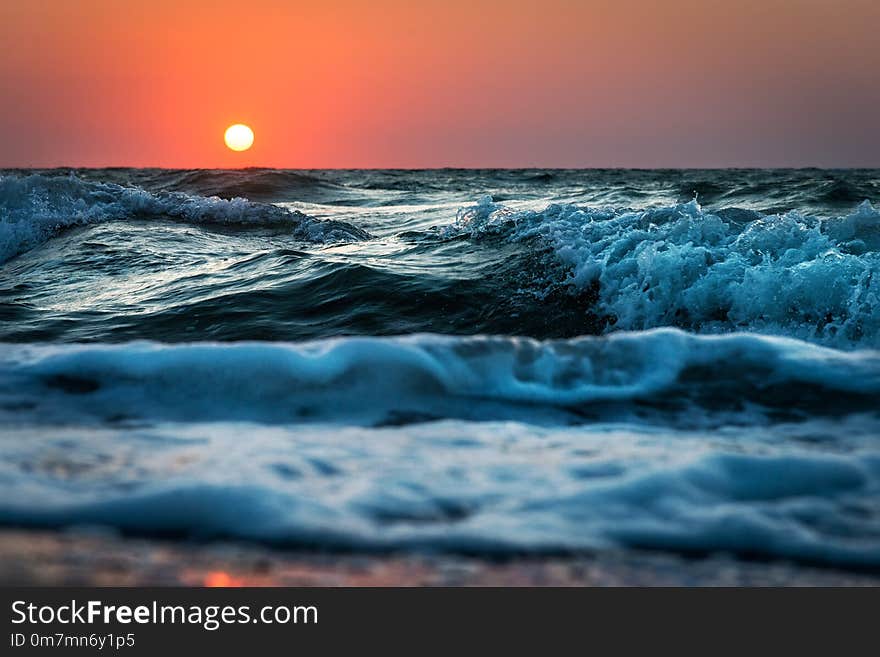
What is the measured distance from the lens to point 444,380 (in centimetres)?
246

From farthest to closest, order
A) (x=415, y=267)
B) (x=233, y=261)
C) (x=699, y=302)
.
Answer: (x=233, y=261) → (x=415, y=267) → (x=699, y=302)

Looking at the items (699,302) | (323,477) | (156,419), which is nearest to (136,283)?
(699,302)

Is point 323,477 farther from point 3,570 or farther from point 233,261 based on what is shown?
point 233,261

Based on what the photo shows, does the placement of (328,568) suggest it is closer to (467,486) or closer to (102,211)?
(467,486)

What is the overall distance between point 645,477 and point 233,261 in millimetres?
6791

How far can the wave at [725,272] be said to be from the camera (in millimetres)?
4688

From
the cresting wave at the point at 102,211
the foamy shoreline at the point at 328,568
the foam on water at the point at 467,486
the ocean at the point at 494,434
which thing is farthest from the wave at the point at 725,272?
the cresting wave at the point at 102,211

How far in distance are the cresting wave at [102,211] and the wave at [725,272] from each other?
3.95m

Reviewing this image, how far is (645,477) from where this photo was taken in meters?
1.82

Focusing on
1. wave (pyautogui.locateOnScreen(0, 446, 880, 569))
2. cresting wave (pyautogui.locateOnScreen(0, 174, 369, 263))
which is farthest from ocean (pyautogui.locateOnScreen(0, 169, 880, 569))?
cresting wave (pyautogui.locateOnScreen(0, 174, 369, 263))

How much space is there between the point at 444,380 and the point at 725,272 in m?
3.28

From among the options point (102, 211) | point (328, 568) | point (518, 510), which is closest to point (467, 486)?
point (518, 510)

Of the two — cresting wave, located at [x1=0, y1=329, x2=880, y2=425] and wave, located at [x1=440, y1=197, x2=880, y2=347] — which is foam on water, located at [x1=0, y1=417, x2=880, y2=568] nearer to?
cresting wave, located at [x1=0, y1=329, x2=880, y2=425]

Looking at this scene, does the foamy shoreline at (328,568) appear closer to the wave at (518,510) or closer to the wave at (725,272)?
the wave at (518,510)
